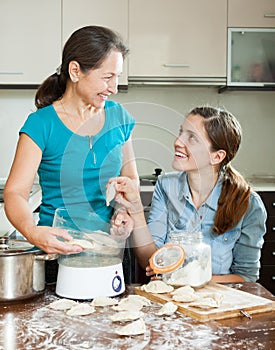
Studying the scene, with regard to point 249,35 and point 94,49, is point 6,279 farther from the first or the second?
point 249,35

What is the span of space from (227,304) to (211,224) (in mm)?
524

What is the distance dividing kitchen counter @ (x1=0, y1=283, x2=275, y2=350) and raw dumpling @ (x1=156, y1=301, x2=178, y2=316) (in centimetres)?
1

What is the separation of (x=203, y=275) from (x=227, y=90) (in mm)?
2438

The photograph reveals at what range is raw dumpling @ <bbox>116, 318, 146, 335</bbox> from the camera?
1162 mm

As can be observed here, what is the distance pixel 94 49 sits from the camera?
5.28 ft

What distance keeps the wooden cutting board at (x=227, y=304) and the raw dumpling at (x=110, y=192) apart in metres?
0.27

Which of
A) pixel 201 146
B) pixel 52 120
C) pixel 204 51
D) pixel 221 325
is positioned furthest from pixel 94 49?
pixel 204 51

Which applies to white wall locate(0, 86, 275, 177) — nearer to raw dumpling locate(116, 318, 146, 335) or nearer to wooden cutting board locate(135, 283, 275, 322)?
wooden cutting board locate(135, 283, 275, 322)

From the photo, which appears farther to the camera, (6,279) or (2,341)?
(6,279)

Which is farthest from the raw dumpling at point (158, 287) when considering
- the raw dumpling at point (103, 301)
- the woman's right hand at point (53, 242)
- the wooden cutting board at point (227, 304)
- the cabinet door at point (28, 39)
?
the cabinet door at point (28, 39)

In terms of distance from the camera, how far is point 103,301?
1.35 meters

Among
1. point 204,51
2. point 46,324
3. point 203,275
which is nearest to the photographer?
point 46,324

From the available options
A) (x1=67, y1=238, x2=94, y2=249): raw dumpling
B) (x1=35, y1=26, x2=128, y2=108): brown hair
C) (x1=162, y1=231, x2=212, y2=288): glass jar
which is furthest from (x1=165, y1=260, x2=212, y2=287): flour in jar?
(x1=35, y1=26, x2=128, y2=108): brown hair

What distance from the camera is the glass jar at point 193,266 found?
4.82 feet
